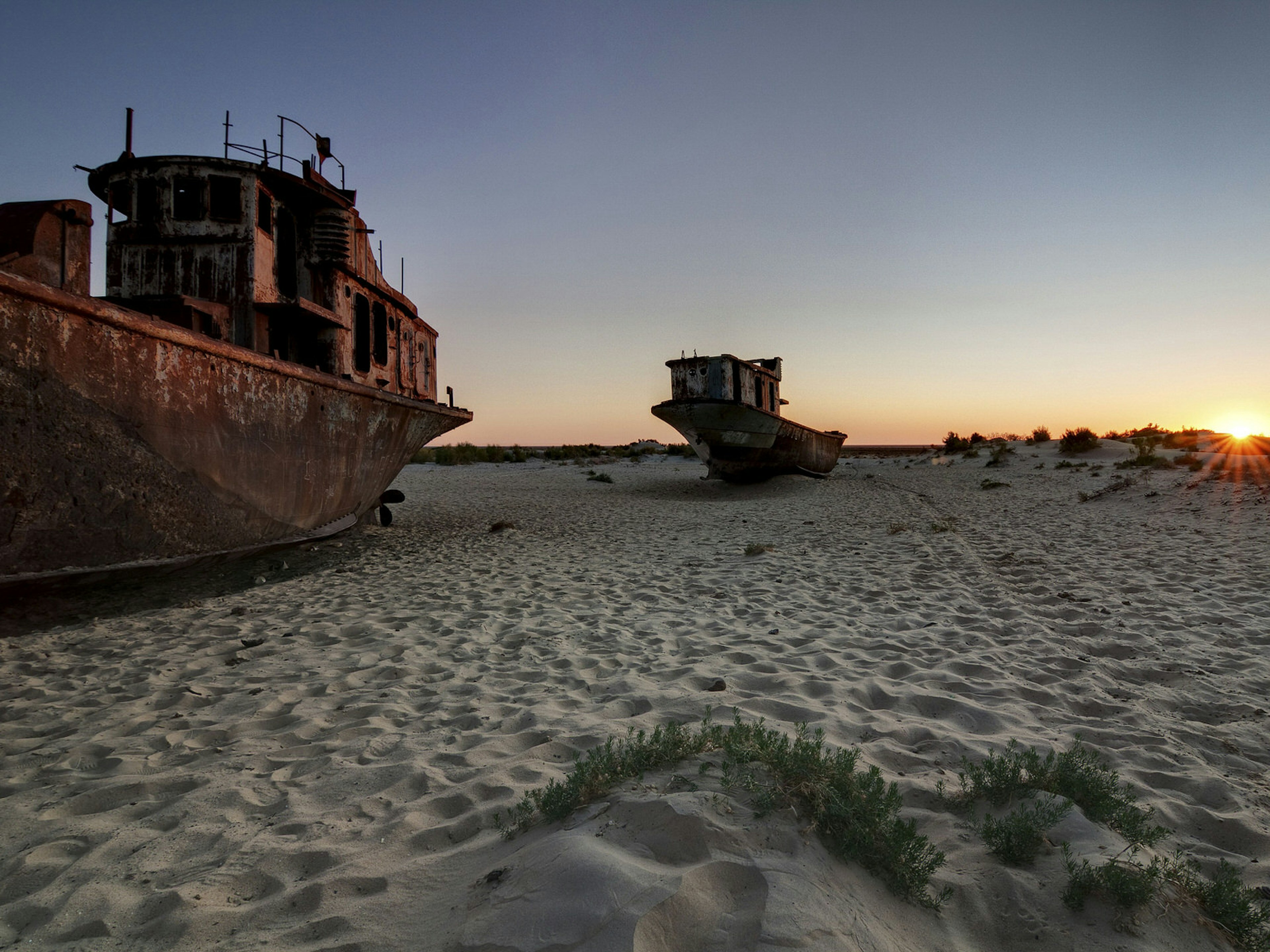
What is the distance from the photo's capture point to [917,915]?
65.1 inches

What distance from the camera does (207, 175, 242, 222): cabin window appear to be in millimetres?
6078

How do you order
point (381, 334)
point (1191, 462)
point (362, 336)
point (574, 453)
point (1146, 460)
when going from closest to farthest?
point (362, 336)
point (381, 334)
point (1191, 462)
point (1146, 460)
point (574, 453)

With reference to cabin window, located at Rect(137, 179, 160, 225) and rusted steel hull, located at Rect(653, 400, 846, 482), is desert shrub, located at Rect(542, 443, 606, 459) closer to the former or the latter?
rusted steel hull, located at Rect(653, 400, 846, 482)

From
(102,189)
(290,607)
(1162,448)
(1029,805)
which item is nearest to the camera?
(1029,805)

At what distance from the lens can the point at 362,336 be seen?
8.34 meters

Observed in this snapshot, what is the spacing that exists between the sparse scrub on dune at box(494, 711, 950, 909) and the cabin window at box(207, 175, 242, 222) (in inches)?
250

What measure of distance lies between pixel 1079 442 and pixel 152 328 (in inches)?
1117

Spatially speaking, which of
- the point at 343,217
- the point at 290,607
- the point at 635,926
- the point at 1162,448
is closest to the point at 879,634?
the point at 635,926

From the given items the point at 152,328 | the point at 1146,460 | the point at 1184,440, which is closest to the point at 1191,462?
the point at 1146,460

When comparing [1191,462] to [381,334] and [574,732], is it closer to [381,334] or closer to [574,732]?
[381,334]

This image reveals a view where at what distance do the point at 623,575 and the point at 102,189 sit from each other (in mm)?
6461

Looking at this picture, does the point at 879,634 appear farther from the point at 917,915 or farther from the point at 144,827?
the point at 144,827

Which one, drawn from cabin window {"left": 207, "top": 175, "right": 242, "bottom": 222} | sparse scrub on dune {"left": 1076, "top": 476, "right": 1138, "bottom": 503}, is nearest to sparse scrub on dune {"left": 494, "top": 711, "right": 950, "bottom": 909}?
cabin window {"left": 207, "top": 175, "right": 242, "bottom": 222}

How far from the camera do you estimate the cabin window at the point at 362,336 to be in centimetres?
811
